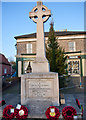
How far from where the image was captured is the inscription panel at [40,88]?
5094 mm

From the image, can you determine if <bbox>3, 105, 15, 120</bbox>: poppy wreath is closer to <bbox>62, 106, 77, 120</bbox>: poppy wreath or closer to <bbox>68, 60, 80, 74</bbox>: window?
<bbox>62, 106, 77, 120</bbox>: poppy wreath

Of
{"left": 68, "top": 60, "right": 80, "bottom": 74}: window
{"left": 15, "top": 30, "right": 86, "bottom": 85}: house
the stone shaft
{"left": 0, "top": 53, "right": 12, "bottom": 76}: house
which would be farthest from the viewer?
{"left": 0, "top": 53, "right": 12, "bottom": 76}: house

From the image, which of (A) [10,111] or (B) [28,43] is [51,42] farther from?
(B) [28,43]

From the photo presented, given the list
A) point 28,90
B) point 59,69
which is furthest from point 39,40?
point 59,69

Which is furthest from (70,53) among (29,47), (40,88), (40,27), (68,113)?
(68,113)

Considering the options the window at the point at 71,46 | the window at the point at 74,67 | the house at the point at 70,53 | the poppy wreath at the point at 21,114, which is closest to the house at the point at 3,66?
the house at the point at 70,53

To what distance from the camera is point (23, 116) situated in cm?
434

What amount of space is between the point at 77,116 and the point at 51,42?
33.2 ft

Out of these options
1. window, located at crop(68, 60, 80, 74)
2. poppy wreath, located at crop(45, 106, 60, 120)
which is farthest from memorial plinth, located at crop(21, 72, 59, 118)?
window, located at crop(68, 60, 80, 74)

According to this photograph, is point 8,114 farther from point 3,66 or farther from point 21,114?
point 3,66

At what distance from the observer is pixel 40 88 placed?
16.9ft

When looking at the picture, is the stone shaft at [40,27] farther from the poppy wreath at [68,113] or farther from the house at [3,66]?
the house at [3,66]

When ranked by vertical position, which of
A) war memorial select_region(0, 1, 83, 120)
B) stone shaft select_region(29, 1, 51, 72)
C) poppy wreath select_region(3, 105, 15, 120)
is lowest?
poppy wreath select_region(3, 105, 15, 120)

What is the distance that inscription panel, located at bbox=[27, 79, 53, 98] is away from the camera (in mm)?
5094
